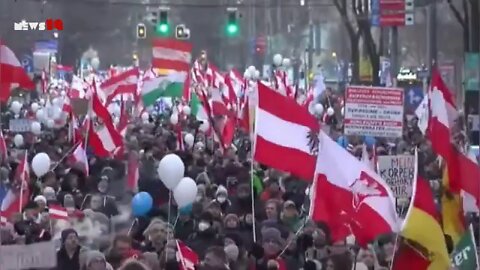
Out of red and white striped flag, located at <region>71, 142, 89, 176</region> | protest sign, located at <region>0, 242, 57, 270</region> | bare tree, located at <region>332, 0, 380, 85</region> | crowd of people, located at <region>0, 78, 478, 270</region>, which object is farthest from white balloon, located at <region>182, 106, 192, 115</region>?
protest sign, located at <region>0, 242, 57, 270</region>

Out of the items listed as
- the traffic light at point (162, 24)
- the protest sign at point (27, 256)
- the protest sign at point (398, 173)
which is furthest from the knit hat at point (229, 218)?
the traffic light at point (162, 24)

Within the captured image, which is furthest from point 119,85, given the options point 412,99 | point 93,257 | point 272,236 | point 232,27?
point 93,257

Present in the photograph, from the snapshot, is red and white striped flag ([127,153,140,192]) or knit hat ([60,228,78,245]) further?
red and white striped flag ([127,153,140,192])

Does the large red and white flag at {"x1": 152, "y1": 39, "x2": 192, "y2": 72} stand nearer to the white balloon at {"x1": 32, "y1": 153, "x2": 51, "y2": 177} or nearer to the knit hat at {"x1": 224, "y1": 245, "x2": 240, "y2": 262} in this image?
the white balloon at {"x1": 32, "y1": 153, "x2": 51, "y2": 177}

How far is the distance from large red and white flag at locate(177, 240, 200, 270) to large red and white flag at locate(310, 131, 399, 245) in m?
1.10

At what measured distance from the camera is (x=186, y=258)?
13016 millimetres

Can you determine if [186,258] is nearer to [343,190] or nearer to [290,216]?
[343,190]

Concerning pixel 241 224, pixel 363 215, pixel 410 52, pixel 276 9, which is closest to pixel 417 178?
pixel 363 215

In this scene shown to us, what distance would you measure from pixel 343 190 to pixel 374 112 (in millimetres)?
5305

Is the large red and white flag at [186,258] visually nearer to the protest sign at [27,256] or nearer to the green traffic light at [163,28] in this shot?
the protest sign at [27,256]

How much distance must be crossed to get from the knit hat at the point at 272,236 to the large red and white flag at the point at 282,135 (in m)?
0.58

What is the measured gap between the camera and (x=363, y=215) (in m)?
12.8

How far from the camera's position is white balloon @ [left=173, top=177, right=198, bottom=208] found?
1565 centimetres

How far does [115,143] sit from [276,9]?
2327 inches
